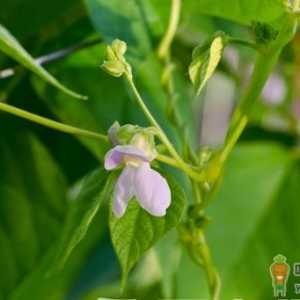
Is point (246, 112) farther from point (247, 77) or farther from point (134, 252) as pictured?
point (247, 77)

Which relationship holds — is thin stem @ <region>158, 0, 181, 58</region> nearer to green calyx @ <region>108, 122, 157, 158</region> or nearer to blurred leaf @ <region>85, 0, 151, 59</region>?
blurred leaf @ <region>85, 0, 151, 59</region>

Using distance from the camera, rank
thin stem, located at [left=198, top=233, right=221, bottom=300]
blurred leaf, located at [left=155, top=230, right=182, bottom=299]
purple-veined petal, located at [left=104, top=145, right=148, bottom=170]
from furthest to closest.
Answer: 1. blurred leaf, located at [left=155, top=230, right=182, bottom=299]
2. thin stem, located at [left=198, top=233, right=221, bottom=300]
3. purple-veined petal, located at [left=104, top=145, right=148, bottom=170]

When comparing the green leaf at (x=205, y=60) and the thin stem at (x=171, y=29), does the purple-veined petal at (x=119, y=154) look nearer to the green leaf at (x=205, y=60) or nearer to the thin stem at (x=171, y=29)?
the green leaf at (x=205, y=60)

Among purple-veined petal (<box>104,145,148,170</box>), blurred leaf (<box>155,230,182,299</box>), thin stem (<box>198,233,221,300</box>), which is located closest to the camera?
purple-veined petal (<box>104,145,148,170</box>)

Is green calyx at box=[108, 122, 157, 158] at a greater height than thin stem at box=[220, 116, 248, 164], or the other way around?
green calyx at box=[108, 122, 157, 158]

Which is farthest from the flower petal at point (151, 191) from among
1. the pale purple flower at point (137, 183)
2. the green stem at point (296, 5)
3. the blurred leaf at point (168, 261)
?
the blurred leaf at point (168, 261)

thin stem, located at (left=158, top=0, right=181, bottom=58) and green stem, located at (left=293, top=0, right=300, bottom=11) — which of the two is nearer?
green stem, located at (left=293, top=0, right=300, bottom=11)

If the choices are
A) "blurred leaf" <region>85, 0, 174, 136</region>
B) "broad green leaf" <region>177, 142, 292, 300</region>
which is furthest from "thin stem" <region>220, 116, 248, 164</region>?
"broad green leaf" <region>177, 142, 292, 300</region>
